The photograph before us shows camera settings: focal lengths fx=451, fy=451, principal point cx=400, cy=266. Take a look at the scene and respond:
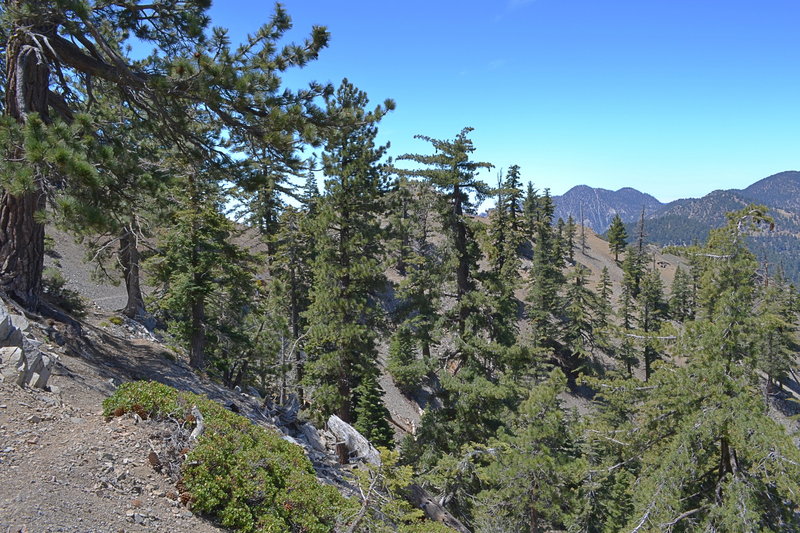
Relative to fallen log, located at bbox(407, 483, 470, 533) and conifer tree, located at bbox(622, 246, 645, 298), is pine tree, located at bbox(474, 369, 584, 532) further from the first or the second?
conifer tree, located at bbox(622, 246, 645, 298)

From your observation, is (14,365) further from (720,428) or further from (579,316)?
(579,316)

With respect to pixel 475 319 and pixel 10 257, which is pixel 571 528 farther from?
pixel 10 257

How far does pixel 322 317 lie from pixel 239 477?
9.34m

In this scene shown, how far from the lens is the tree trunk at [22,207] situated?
866cm

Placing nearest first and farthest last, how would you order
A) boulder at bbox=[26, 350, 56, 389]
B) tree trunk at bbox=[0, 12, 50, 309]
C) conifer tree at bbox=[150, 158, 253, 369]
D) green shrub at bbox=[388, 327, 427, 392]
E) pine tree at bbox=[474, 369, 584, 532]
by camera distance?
1. boulder at bbox=[26, 350, 56, 389]
2. tree trunk at bbox=[0, 12, 50, 309]
3. pine tree at bbox=[474, 369, 584, 532]
4. green shrub at bbox=[388, 327, 427, 392]
5. conifer tree at bbox=[150, 158, 253, 369]

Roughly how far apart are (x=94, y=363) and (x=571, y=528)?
16.7 meters

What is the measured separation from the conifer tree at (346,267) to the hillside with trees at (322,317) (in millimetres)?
79

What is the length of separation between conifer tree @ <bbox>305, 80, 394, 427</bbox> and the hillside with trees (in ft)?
0.26

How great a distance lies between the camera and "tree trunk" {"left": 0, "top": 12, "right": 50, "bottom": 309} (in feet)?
28.4

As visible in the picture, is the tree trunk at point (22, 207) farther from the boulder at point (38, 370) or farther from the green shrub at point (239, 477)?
the green shrub at point (239, 477)

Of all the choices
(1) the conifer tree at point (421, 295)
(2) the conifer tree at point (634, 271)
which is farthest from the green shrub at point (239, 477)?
(2) the conifer tree at point (634, 271)

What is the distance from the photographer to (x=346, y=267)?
15.5 m

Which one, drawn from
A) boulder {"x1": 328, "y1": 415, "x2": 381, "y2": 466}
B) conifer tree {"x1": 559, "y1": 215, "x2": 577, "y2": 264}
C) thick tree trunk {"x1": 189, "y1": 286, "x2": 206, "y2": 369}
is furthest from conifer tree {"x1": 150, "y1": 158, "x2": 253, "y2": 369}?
conifer tree {"x1": 559, "y1": 215, "x2": 577, "y2": 264}

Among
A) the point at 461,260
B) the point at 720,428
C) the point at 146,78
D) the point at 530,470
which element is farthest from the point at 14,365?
the point at 720,428
